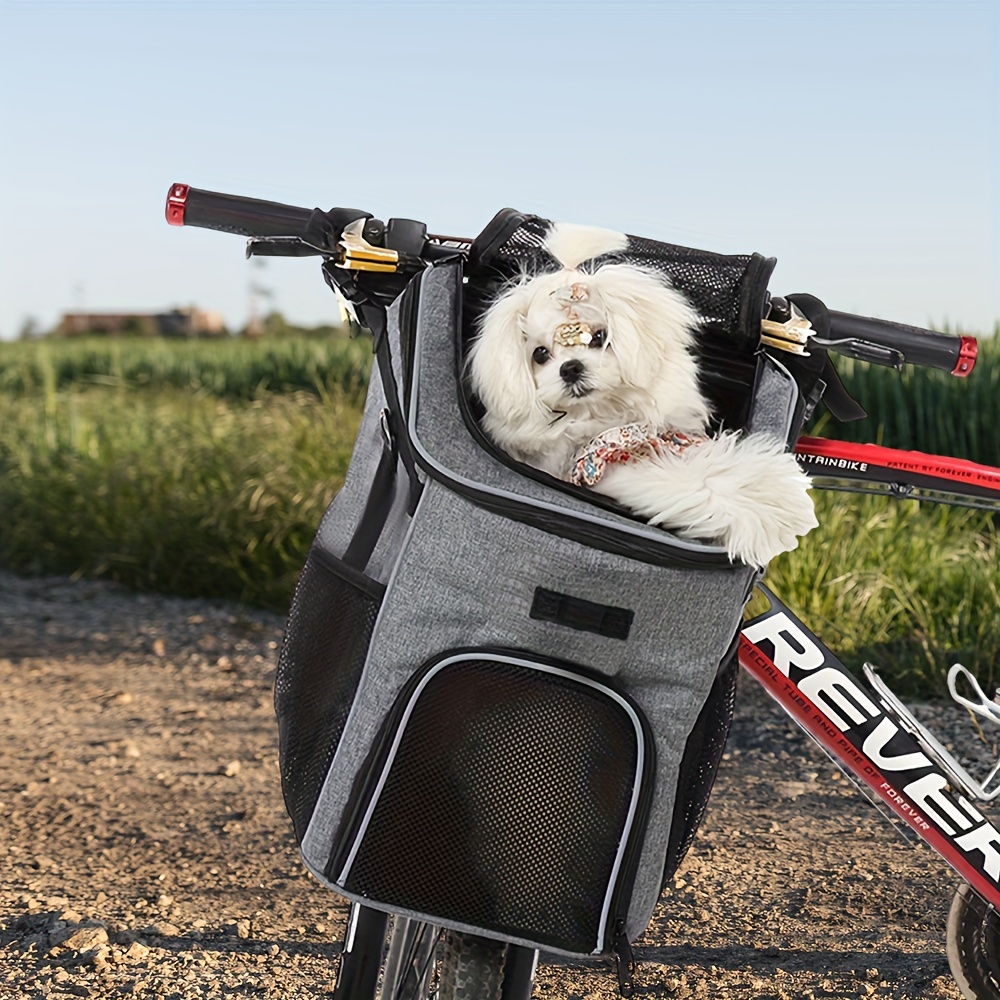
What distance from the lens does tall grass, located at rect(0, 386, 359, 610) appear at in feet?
19.8

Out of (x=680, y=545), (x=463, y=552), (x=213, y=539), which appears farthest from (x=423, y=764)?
(x=213, y=539)

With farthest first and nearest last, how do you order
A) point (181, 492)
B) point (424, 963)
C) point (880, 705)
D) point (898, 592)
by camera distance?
point (181, 492), point (898, 592), point (880, 705), point (424, 963)

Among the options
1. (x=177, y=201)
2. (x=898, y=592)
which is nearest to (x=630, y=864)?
(x=177, y=201)

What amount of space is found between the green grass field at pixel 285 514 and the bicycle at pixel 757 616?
8.49ft

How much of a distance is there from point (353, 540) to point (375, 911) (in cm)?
50

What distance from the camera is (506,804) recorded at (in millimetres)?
1429

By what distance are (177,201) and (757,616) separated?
1034 mm

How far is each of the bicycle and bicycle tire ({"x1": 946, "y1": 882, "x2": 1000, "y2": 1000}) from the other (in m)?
0.07

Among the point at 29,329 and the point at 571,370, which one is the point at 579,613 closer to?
the point at 571,370

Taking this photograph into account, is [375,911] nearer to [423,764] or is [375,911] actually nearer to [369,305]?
[423,764]

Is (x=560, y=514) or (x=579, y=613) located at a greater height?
(x=560, y=514)

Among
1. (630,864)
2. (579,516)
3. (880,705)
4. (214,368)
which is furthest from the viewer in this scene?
(214,368)

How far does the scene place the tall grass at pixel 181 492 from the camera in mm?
6047

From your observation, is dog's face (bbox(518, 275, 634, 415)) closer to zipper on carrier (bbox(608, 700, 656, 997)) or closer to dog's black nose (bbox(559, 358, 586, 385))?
dog's black nose (bbox(559, 358, 586, 385))
